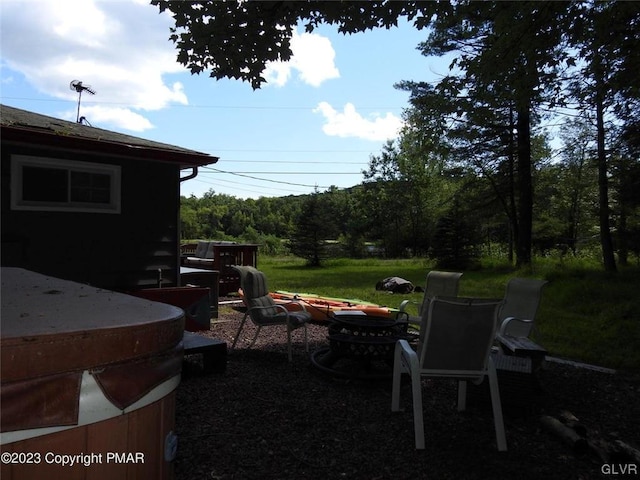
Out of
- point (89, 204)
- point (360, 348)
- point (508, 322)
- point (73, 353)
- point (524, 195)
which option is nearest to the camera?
point (73, 353)

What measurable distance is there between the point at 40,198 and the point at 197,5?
334 centimetres

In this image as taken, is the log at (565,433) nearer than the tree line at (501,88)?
Yes

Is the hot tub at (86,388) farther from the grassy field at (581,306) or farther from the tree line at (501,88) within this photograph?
the grassy field at (581,306)

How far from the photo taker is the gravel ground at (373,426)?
2.50 meters

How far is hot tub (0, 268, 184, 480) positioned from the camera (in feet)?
3.58

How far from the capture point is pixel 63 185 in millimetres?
5645

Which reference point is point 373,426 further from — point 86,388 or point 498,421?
point 86,388

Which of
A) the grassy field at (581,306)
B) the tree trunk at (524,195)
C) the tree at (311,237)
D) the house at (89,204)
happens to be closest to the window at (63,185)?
the house at (89,204)

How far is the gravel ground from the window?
275 cm

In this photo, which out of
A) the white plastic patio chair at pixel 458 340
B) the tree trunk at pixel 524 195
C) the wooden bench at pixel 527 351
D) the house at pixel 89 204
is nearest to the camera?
the white plastic patio chair at pixel 458 340

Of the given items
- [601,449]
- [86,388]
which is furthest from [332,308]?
[86,388]

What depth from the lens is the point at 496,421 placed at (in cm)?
282

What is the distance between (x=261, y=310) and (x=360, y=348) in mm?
1574

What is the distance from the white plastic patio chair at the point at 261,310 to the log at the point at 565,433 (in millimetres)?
2486
